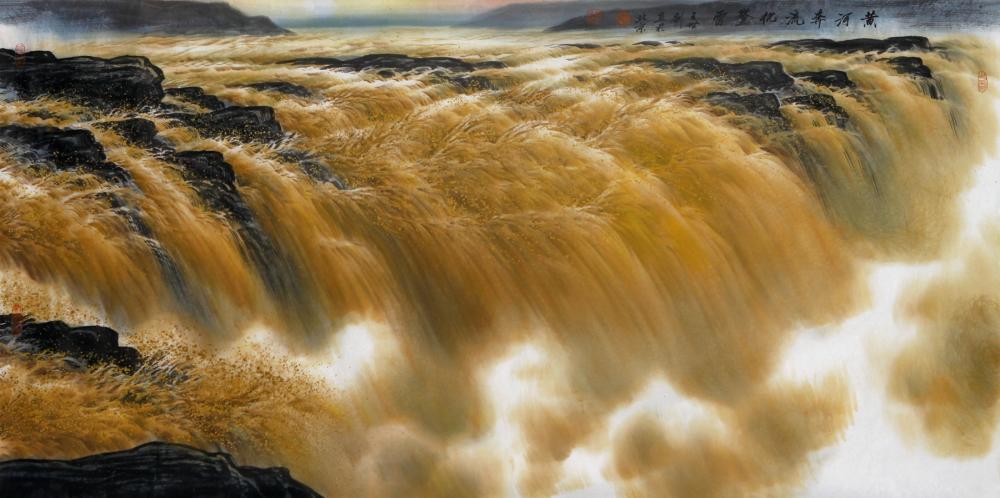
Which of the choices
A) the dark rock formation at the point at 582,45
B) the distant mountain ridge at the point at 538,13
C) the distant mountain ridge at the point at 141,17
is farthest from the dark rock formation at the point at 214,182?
the dark rock formation at the point at 582,45

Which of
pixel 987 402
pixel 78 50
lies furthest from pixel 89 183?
pixel 987 402

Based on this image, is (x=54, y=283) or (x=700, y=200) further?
(x=700, y=200)

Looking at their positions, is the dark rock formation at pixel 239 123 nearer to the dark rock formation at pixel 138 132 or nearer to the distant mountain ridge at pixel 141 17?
the dark rock formation at pixel 138 132

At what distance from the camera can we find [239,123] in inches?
73.2

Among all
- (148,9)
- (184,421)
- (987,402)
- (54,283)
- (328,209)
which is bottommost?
(184,421)

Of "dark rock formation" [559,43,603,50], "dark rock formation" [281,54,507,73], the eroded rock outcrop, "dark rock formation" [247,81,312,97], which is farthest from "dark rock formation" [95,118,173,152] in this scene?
the eroded rock outcrop

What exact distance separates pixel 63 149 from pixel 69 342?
0.48 meters

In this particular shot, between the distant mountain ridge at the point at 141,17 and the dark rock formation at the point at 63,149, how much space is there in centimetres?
31

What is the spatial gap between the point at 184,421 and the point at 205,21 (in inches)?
41.3

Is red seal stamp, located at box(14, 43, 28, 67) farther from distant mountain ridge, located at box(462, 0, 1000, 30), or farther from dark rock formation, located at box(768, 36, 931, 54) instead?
dark rock formation, located at box(768, 36, 931, 54)

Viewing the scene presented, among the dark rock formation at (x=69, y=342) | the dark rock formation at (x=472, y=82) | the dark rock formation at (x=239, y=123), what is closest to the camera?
the dark rock formation at (x=69, y=342)

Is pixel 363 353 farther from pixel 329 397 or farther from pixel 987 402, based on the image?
pixel 987 402

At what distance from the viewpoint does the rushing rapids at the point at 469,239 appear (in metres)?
1.77

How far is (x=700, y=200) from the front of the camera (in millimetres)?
1929
